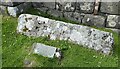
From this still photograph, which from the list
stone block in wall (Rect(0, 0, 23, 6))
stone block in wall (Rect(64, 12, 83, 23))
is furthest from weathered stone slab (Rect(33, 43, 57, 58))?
stone block in wall (Rect(64, 12, 83, 23))

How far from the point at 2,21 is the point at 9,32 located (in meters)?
0.53

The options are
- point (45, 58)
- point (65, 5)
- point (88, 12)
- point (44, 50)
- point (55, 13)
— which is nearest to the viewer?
point (45, 58)

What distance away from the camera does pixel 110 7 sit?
6.54 m

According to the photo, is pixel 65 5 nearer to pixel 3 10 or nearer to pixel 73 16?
pixel 73 16

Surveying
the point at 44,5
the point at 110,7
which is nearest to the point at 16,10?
the point at 44,5

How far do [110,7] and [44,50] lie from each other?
6.98 ft

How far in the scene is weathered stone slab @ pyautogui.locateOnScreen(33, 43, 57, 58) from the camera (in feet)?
17.7

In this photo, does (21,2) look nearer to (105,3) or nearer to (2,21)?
(2,21)

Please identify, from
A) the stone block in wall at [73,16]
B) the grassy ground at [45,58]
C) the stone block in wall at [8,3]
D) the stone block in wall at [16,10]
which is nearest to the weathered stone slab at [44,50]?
the grassy ground at [45,58]

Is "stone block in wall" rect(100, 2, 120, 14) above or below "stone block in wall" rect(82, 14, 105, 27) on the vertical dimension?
above

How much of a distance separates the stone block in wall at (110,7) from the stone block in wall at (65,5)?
74 centimetres

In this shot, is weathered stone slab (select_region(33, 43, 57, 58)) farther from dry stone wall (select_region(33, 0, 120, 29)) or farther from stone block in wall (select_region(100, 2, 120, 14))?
stone block in wall (select_region(100, 2, 120, 14))

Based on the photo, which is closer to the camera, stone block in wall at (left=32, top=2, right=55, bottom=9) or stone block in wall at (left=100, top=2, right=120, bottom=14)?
stone block in wall at (left=100, top=2, right=120, bottom=14)

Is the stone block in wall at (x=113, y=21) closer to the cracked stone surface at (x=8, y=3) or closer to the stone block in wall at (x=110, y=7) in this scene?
the stone block in wall at (x=110, y=7)
